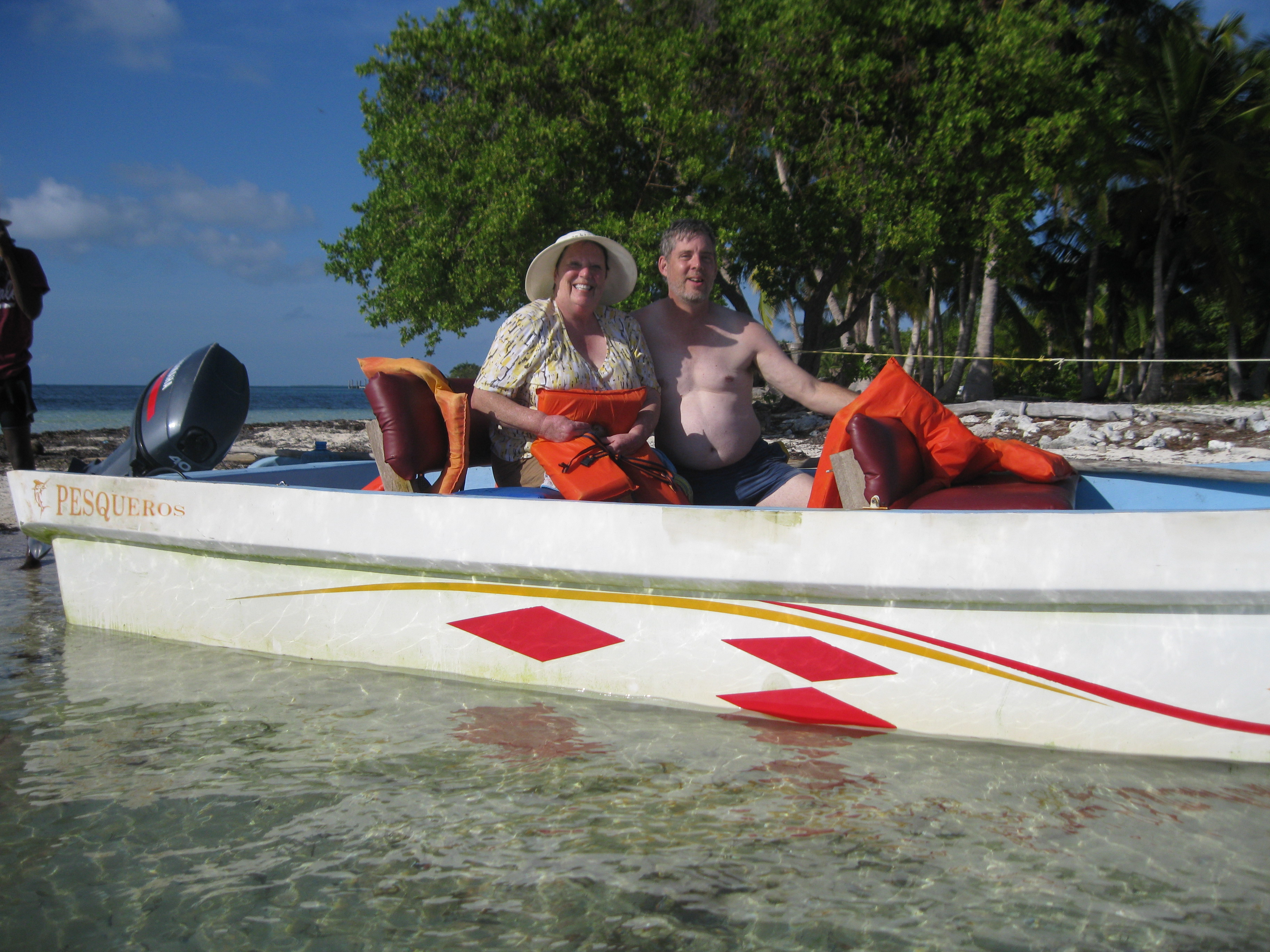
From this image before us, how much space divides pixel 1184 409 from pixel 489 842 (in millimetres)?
14386

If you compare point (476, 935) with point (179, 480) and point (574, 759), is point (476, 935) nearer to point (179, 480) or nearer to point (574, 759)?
point (574, 759)

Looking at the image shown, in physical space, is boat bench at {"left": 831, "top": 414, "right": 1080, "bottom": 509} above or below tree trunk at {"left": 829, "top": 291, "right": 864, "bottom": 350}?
below

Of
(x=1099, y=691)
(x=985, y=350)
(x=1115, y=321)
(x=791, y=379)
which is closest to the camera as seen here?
(x=1099, y=691)

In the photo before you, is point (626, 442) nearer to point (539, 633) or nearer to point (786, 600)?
point (539, 633)

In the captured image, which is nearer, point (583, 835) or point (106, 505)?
point (583, 835)

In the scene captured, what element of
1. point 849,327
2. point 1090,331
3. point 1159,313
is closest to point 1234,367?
point 1159,313

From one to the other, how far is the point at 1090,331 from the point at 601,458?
988 inches

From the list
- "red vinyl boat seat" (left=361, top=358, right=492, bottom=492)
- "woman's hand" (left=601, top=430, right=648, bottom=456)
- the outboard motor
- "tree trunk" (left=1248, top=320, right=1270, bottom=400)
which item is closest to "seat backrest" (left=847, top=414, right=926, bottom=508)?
"woman's hand" (left=601, top=430, right=648, bottom=456)

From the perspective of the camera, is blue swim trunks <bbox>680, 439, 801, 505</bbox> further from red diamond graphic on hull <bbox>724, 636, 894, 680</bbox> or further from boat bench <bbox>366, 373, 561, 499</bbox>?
red diamond graphic on hull <bbox>724, 636, 894, 680</bbox>

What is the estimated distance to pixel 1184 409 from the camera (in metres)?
13.5

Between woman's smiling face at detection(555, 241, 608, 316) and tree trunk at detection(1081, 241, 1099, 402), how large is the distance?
22.6 metres

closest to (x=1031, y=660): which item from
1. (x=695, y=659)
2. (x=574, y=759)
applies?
(x=695, y=659)

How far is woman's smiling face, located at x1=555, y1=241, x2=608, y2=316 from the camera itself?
3.63 m

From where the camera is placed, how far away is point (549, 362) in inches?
140
